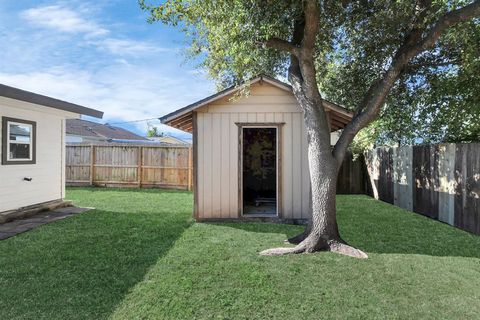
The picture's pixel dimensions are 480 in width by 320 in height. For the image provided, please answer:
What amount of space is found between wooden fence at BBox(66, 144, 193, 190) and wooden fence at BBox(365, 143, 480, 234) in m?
6.77


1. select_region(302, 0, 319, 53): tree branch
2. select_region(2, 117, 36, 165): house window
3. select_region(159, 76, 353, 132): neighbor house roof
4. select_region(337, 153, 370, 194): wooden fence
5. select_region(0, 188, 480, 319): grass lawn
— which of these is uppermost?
select_region(302, 0, 319, 53): tree branch

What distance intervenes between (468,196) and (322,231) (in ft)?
10.2

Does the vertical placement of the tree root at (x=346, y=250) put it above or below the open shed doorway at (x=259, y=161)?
below

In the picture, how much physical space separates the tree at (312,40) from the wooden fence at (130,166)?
24.1 feet

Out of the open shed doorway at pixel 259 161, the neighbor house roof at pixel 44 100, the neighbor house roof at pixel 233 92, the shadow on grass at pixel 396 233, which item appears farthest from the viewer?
the open shed doorway at pixel 259 161

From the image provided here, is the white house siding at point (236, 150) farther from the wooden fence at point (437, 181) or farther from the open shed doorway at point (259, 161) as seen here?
the open shed doorway at point (259, 161)

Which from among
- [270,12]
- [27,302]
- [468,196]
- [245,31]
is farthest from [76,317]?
[468,196]

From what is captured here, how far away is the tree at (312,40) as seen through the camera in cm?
462

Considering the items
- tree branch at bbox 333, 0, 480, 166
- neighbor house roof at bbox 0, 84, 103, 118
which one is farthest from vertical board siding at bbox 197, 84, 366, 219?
neighbor house roof at bbox 0, 84, 103, 118

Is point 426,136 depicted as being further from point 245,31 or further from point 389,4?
point 245,31

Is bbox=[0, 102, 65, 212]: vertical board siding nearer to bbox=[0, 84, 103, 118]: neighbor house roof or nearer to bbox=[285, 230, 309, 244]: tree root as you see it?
bbox=[0, 84, 103, 118]: neighbor house roof

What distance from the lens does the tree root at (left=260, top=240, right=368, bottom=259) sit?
15.1 feet

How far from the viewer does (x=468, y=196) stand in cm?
601

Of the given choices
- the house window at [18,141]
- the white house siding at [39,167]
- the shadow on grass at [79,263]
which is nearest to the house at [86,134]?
the white house siding at [39,167]
